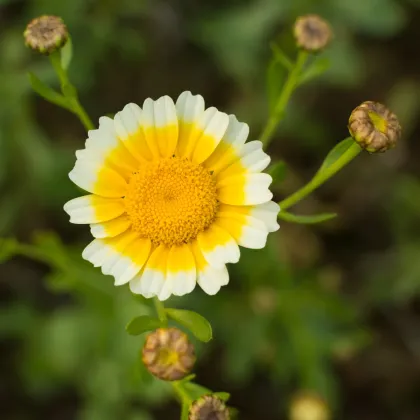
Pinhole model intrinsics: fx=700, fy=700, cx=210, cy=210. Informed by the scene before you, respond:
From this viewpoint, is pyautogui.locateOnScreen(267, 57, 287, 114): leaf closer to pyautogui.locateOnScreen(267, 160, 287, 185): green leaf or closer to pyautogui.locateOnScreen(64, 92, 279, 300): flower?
pyautogui.locateOnScreen(267, 160, 287, 185): green leaf

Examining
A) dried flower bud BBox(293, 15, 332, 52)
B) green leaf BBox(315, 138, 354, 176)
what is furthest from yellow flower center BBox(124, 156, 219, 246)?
dried flower bud BBox(293, 15, 332, 52)

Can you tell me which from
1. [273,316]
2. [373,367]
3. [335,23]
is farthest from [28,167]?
[373,367]

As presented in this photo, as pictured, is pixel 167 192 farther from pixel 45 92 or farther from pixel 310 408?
pixel 310 408

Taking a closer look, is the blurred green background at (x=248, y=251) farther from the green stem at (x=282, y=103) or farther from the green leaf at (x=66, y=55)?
the green leaf at (x=66, y=55)

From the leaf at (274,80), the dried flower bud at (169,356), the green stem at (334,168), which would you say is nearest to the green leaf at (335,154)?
the green stem at (334,168)

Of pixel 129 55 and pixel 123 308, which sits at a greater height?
pixel 129 55

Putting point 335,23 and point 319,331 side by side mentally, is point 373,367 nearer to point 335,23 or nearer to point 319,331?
point 319,331
